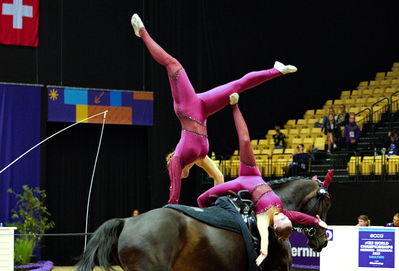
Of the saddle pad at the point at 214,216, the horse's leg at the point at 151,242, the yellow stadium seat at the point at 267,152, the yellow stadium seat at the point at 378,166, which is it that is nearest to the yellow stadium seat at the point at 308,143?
the yellow stadium seat at the point at 267,152

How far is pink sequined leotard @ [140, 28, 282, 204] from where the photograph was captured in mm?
5680

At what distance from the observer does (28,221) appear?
15.1 m

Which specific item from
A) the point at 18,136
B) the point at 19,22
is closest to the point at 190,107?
the point at 18,136

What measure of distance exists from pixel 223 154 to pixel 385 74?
5449 mm

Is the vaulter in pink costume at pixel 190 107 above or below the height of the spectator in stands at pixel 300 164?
above

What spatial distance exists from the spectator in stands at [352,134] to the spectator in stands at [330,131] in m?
0.55

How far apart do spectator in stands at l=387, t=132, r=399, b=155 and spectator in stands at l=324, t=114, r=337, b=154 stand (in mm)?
1548

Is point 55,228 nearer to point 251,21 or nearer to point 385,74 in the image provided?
point 251,21

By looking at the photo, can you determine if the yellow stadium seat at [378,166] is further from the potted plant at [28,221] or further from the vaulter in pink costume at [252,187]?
the vaulter in pink costume at [252,187]

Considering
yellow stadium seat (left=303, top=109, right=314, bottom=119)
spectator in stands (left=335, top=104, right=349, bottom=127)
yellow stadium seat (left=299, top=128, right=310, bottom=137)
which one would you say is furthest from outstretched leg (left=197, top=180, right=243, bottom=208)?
yellow stadium seat (left=303, top=109, right=314, bottom=119)

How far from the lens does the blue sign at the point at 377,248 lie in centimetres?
1018

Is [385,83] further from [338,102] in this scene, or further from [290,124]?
[290,124]

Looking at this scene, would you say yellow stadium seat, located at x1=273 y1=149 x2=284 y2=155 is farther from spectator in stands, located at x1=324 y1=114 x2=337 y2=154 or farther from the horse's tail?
the horse's tail

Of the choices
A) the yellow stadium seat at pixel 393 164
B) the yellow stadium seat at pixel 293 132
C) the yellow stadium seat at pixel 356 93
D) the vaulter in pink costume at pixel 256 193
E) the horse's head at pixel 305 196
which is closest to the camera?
the vaulter in pink costume at pixel 256 193
